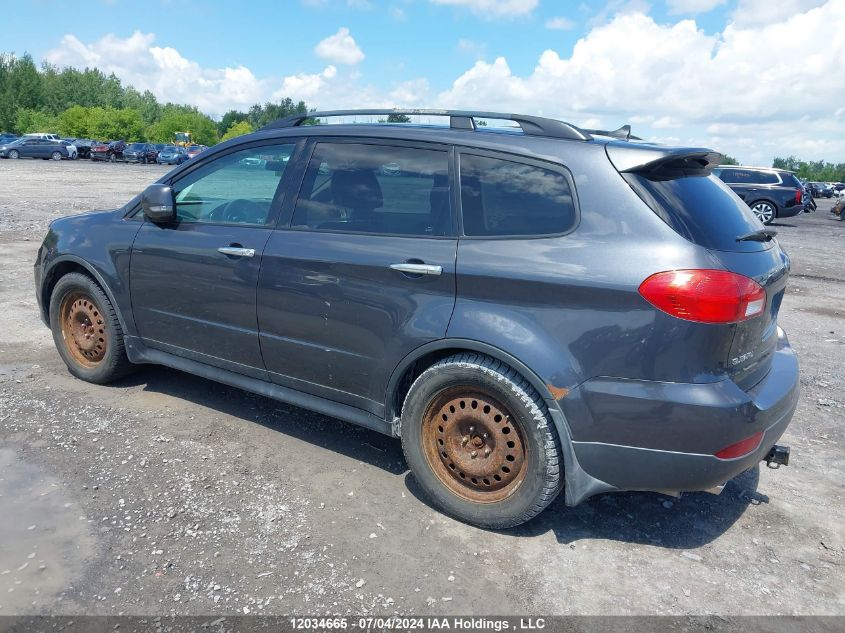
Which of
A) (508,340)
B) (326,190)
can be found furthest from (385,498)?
(326,190)

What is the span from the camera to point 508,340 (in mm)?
2998

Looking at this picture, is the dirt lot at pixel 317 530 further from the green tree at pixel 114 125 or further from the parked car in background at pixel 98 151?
the green tree at pixel 114 125

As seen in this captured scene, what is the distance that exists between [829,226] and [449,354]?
2594 cm

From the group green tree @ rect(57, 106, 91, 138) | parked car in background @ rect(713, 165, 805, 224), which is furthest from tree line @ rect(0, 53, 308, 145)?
parked car in background @ rect(713, 165, 805, 224)

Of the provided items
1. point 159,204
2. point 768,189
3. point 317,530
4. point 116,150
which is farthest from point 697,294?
point 116,150

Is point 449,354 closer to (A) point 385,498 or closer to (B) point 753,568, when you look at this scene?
(A) point 385,498

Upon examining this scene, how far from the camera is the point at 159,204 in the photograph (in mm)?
4148

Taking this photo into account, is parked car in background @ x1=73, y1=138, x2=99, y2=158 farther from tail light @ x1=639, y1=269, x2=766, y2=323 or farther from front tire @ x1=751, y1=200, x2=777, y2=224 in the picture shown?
tail light @ x1=639, y1=269, x2=766, y2=323

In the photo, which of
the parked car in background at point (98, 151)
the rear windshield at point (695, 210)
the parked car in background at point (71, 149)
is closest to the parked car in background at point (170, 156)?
the parked car in background at point (98, 151)

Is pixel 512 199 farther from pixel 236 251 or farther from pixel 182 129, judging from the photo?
pixel 182 129

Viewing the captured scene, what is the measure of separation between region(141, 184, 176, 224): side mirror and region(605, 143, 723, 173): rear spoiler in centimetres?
265

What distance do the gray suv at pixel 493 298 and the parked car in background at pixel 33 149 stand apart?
49.7 m

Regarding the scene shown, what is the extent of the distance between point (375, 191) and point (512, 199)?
32.0 inches

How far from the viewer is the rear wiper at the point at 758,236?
120 inches
